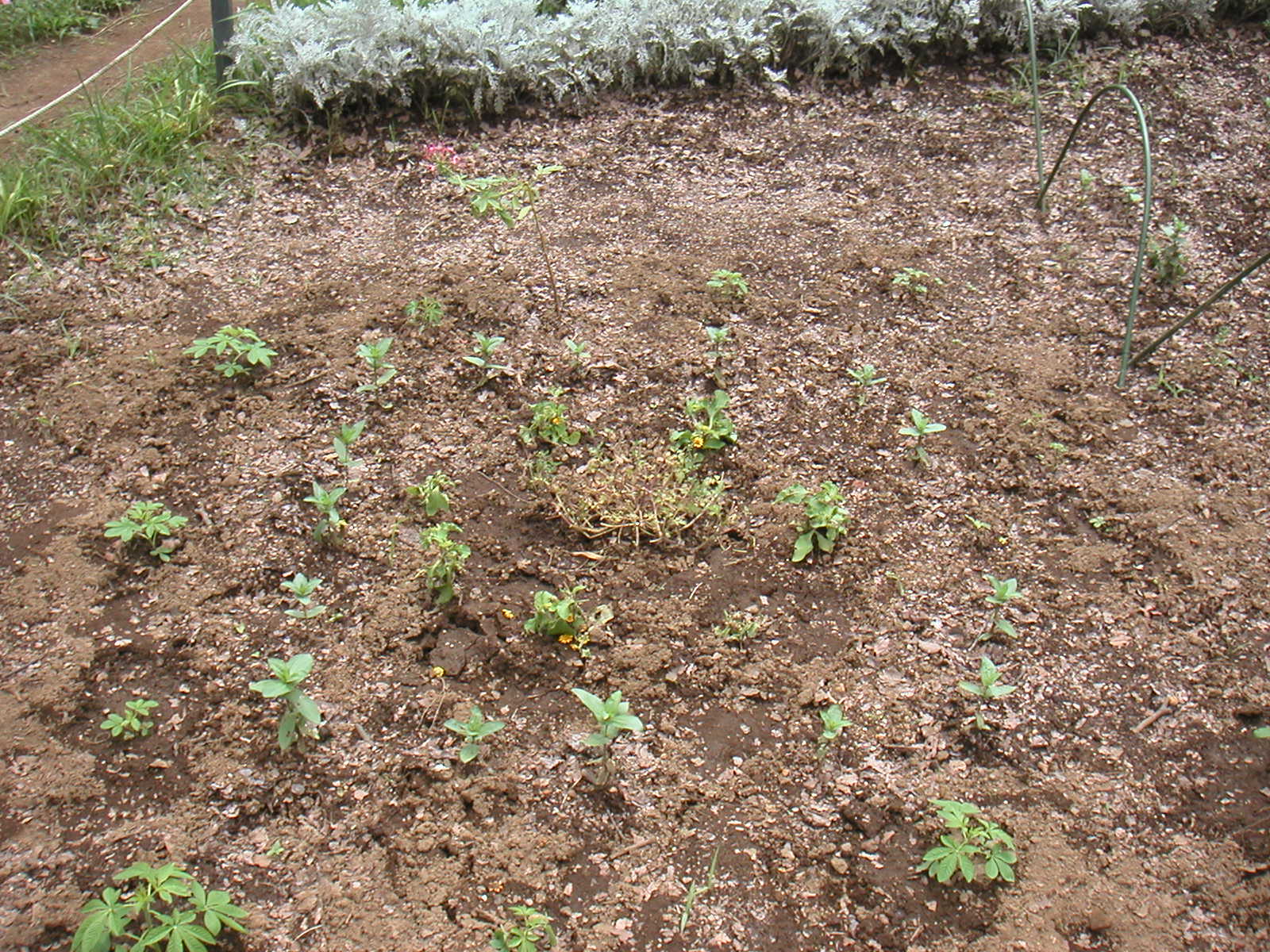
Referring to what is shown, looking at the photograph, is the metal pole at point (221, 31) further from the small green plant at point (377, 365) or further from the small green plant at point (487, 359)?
the small green plant at point (487, 359)

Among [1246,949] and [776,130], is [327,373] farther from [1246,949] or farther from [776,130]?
[1246,949]

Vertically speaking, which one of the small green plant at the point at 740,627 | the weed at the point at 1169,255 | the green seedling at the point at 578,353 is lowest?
the small green plant at the point at 740,627

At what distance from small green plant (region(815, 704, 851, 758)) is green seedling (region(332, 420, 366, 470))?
4.48 ft

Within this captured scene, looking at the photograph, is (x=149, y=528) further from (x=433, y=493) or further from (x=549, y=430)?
(x=549, y=430)

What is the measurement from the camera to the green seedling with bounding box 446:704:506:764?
7.25 feet

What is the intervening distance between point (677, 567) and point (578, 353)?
0.85 m

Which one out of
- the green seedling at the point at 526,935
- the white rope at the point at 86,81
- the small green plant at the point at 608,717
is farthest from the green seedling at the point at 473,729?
the white rope at the point at 86,81

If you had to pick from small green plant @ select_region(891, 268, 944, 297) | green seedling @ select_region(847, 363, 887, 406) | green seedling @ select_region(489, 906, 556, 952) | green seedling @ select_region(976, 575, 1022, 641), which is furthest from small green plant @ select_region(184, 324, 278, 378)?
green seedling @ select_region(976, 575, 1022, 641)

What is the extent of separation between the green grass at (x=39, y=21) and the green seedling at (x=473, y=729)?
464 centimetres

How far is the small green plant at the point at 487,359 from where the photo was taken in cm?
311

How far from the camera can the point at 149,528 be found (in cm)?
266

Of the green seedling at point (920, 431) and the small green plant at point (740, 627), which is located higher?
the green seedling at point (920, 431)

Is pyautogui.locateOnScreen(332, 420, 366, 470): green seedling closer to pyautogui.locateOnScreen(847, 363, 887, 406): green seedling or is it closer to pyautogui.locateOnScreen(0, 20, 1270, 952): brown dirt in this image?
pyautogui.locateOnScreen(0, 20, 1270, 952): brown dirt

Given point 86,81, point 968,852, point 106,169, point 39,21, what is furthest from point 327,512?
point 39,21
